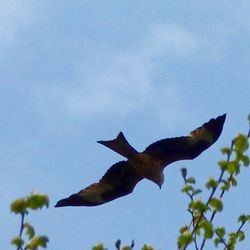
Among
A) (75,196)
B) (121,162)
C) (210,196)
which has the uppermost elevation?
(121,162)

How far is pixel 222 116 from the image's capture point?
593 centimetres

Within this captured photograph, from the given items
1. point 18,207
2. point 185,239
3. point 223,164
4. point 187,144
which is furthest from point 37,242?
point 187,144

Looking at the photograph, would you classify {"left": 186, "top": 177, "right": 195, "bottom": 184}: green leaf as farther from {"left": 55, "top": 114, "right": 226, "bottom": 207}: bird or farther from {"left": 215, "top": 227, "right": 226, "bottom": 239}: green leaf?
{"left": 55, "top": 114, "right": 226, "bottom": 207}: bird

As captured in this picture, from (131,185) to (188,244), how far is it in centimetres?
240

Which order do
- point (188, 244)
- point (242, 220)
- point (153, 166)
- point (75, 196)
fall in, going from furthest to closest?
1. point (153, 166)
2. point (75, 196)
3. point (242, 220)
4. point (188, 244)

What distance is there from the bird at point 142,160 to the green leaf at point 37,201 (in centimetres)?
193

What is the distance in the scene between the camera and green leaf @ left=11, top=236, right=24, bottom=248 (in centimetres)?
363

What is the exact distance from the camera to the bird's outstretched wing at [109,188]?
19.0 feet

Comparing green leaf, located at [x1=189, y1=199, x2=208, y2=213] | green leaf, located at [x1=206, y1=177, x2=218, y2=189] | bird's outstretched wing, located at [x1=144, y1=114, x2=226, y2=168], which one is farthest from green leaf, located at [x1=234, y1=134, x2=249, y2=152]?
bird's outstretched wing, located at [x1=144, y1=114, x2=226, y2=168]

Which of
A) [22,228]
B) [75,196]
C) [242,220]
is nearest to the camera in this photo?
[22,228]

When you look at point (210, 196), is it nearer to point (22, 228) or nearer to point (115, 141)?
point (22, 228)

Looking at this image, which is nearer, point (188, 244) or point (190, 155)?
point (188, 244)

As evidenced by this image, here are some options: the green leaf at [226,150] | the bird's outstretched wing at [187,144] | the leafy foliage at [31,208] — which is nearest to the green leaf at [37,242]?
the leafy foliage at [31,208]

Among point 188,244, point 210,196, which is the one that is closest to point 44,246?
point 188,244
